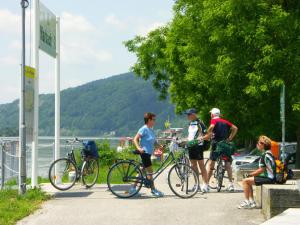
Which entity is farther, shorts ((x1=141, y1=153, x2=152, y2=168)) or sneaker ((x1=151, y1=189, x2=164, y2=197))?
shorts ((x1=141, y1=153, x2=152, y2=168))

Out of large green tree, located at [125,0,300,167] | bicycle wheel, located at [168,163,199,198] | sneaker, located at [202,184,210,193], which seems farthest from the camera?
large green tree, located at [125,0,300,167]

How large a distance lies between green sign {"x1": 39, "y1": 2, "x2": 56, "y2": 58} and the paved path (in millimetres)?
3269

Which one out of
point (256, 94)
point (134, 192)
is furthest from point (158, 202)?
point (256, 94)

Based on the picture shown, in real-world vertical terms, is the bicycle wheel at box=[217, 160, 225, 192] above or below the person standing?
below

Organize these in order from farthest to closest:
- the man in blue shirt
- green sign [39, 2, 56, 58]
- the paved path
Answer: green sign [39, 2, 56, 58], the man in blue shirt, the paved path

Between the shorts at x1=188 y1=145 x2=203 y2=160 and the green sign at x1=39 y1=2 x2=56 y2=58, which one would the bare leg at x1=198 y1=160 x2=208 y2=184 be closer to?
the shorts at x1=188 y1=145 x2=203 y2=160

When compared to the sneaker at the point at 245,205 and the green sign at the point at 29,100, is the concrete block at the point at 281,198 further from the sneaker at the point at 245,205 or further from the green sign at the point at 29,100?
the green sign at the point at 29,100

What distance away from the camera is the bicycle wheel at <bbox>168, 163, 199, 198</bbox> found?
11.4m

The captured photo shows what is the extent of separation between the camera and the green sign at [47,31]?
13.0 metres

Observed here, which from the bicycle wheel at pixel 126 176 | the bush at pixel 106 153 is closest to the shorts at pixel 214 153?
the bicycle wheel at pixel 126 176

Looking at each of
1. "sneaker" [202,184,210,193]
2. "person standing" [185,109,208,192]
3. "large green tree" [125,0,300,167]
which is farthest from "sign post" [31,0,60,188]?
"large green tree" [125,0,300,167]

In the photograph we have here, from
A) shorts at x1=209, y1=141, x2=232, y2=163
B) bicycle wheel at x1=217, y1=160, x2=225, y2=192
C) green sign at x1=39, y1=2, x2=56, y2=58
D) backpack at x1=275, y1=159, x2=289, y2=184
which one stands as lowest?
bicycle wheel at x1=217, y1=160, x2=225, y2=192

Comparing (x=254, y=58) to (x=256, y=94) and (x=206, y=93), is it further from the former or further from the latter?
(x=206, y=93)

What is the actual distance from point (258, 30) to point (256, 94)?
195 cm
